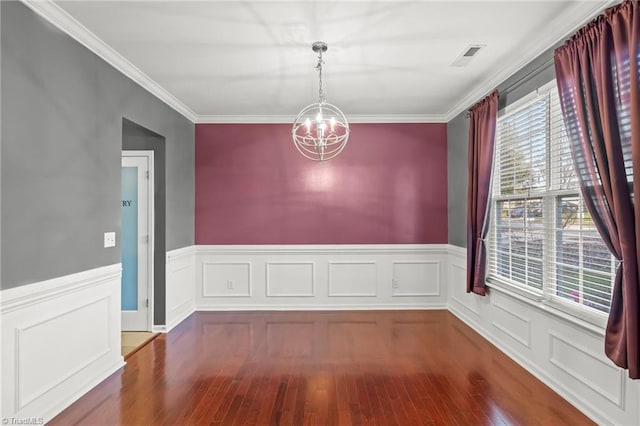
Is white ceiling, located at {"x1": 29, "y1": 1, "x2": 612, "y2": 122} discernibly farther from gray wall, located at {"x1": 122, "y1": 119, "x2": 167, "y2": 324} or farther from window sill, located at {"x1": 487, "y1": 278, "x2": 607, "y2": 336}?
window sill, located at {"x1": 487, "y1": 278, "x2": 607, "y2": 336}

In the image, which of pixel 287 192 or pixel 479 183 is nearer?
pixel 479 183

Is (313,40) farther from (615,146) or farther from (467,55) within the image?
(615,146)

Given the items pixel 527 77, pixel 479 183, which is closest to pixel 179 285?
pixel 479 183

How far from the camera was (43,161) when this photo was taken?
2375 mm

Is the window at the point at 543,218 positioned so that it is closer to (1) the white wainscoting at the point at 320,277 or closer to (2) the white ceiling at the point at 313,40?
(2) the white ceiling at the point at 313,40

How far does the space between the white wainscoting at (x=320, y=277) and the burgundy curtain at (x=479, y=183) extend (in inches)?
45.1

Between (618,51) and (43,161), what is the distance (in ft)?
11.8

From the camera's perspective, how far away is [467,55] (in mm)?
3156

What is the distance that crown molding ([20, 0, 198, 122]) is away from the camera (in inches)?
92.4

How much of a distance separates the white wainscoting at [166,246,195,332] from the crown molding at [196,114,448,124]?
1827mm

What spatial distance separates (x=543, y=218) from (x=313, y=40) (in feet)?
7.77

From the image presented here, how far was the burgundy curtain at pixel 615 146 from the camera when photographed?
1.94m

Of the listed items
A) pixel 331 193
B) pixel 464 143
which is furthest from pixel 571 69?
pixel 331 193

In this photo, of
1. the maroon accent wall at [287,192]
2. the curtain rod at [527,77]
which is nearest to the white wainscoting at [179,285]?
the maroon accent wall at [287,192]
